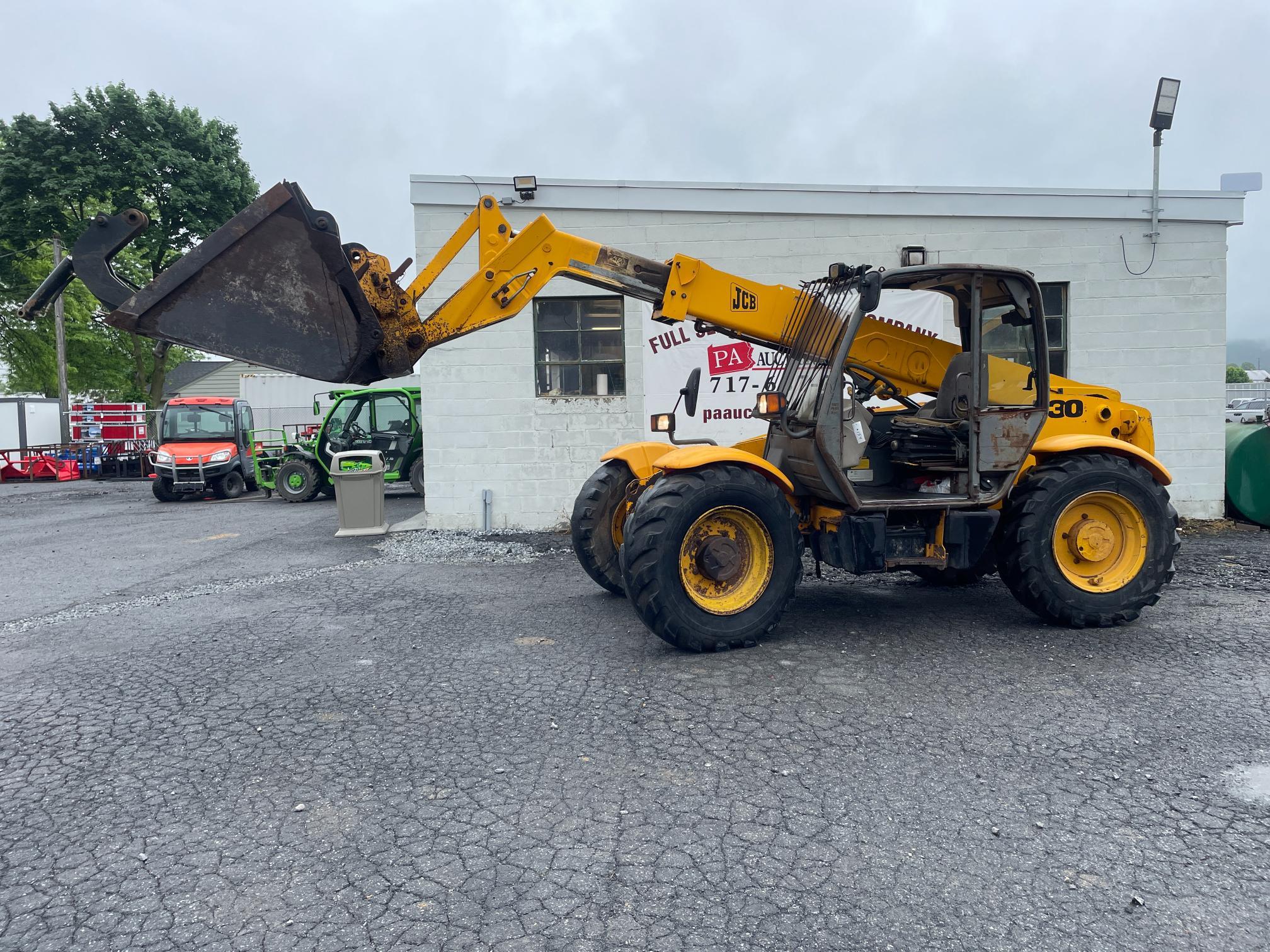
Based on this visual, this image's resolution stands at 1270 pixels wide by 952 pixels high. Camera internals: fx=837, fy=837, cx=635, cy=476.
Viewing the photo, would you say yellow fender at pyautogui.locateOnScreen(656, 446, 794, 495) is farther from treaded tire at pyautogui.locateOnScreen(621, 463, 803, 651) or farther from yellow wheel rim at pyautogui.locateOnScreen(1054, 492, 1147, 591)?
yellow wheel rim at pyautogui.locateOnScreen(1054, 492, 1147, 591)

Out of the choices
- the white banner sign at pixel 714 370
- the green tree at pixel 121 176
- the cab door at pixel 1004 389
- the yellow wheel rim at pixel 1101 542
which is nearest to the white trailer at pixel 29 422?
the green tree at pixel 121 176

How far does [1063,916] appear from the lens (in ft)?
8.50

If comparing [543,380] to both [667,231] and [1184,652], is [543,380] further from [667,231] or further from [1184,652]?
[1184,652]

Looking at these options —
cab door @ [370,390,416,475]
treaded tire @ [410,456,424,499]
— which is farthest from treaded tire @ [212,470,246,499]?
treaded tire @ [410,456,424,499]

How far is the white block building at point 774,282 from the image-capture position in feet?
33.6

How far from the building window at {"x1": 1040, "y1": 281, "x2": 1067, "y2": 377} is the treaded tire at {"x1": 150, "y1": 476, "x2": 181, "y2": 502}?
53.8 feet

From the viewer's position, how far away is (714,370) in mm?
10430

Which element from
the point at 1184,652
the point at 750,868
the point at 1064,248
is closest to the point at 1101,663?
the point at 1184,652

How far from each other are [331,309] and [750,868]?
12.1 ft

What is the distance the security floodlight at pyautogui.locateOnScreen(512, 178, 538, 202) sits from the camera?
395 inches

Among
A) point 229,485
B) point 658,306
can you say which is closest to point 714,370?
point 658,306

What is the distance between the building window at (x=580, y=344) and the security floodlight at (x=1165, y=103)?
6.58 metres

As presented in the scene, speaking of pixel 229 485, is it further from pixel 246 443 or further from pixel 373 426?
pixel 373 426

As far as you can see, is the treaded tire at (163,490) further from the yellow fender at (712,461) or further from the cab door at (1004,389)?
the cab door at (1004,389)
